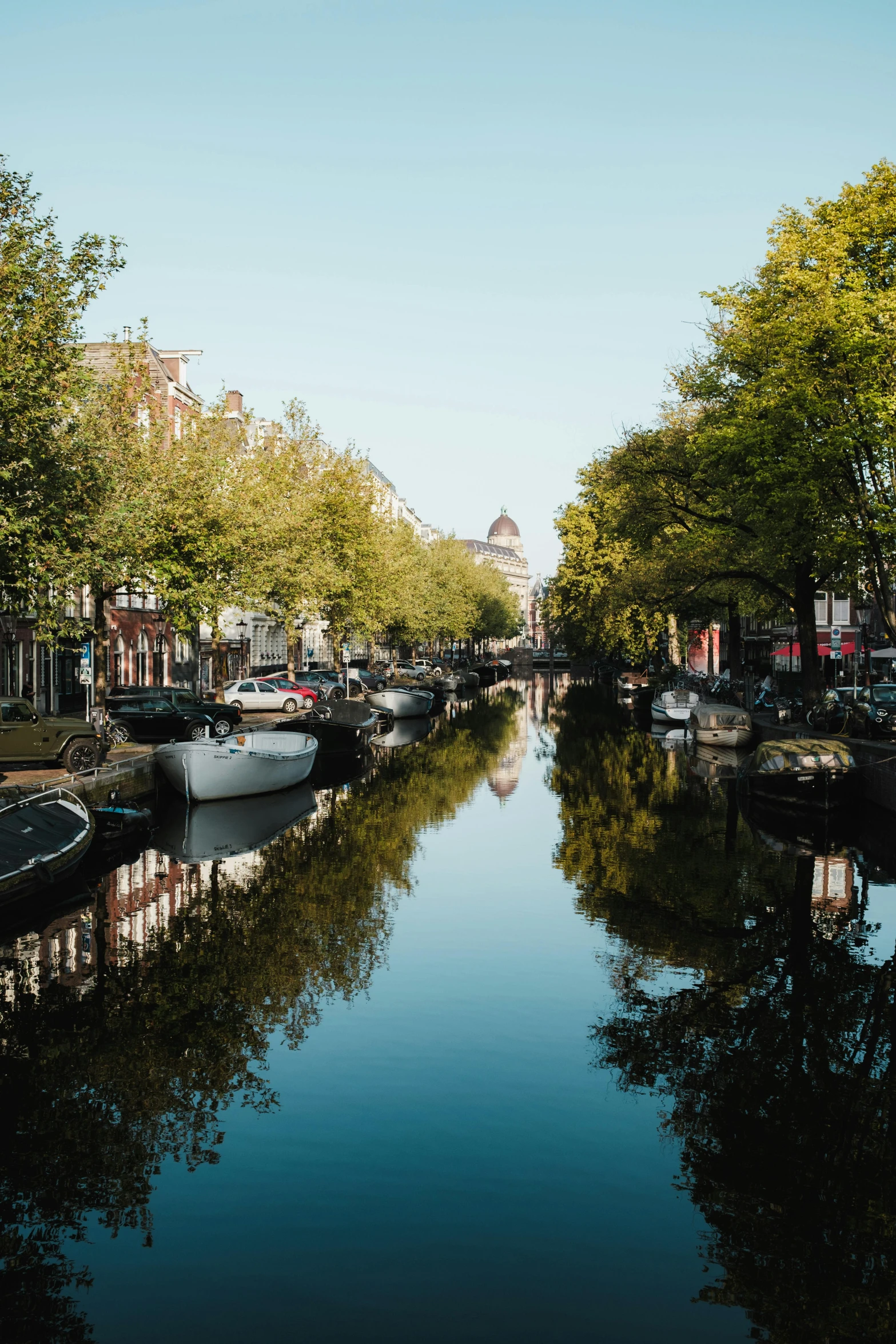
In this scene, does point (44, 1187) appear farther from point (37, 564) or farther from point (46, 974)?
point (37, 564)

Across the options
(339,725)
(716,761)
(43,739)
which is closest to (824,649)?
(716,761)

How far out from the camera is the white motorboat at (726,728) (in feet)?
138

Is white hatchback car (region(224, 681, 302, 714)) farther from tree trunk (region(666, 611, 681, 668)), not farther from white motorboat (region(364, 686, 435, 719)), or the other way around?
tree trunk (region(666, 611, 681, 668))

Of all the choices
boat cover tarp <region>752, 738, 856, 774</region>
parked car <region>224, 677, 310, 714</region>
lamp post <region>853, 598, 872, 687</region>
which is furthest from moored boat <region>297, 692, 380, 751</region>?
lamp post <region>853, 598, 872, 687</region>

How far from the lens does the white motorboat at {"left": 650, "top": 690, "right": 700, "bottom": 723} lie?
52562 millimetres

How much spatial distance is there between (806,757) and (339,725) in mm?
18851

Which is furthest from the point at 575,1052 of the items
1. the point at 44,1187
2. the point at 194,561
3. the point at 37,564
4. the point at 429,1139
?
the point at 194,561

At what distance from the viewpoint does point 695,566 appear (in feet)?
145

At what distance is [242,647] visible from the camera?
7619cm

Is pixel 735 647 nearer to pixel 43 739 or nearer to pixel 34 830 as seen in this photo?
pixel 43 739

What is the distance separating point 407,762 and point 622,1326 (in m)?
33.3

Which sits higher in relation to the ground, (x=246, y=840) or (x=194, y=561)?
(x=194, y=561)

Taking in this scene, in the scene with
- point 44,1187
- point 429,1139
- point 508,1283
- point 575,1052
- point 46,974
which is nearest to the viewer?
point 508,1283

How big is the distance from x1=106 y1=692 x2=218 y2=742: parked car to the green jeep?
7.44 m
